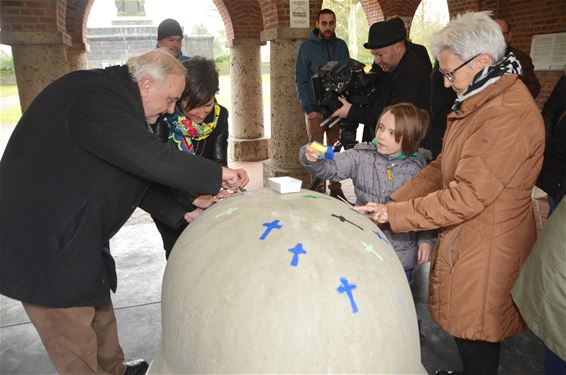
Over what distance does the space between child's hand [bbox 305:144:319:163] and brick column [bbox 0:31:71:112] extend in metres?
4.18

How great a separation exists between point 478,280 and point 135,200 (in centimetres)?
177

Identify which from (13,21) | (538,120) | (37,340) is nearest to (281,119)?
(13,21)

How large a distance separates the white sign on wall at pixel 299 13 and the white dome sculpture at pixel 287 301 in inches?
188

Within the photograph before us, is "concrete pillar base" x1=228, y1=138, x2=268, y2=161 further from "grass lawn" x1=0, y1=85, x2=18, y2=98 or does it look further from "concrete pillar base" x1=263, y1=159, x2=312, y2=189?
"grass lawn" x1=0, y1=85, x2=18, y2=98

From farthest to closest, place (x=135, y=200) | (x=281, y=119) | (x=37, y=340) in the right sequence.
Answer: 1. (x=281, y=119)
2. (x=37, y=340)
3. (x=135, y=200)

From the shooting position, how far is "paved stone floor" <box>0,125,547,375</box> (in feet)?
9.75

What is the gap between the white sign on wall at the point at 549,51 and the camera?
Result: 6.94 meters

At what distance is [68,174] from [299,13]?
473 cm

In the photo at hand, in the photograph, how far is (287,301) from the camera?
1361 millimetres

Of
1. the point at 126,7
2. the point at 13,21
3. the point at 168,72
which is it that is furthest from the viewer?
the point at 126,7

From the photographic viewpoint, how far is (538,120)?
6.27ft

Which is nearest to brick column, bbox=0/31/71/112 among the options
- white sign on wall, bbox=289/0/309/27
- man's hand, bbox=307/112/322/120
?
white sign on wall, bbox=289/0/309/27

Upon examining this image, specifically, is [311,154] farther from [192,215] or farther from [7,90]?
[7,90]

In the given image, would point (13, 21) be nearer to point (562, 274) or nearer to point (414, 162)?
point (414, 162)
